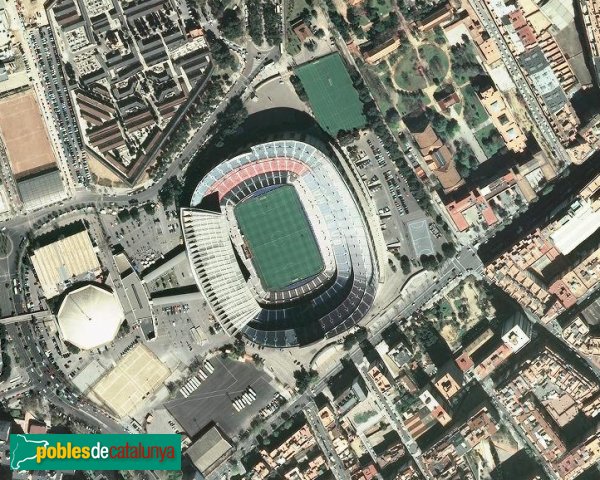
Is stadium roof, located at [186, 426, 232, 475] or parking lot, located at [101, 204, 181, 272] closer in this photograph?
parking lot, located at [101, 204, 181, 272]

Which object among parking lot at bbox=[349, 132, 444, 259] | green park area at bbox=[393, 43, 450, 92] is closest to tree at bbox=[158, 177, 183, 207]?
parking lot at bbox=[349, 132, 444, 259]

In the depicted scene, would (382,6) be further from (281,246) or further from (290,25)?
(281,246)

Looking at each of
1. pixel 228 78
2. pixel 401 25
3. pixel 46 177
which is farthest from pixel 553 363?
pixel 46 177

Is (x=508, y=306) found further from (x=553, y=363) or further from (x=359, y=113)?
(x=359, y=113)

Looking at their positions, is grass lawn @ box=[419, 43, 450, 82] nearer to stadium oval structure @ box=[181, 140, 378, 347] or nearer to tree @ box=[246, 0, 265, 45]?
stadium oval structure @ box=[181, 140, 378, 347]

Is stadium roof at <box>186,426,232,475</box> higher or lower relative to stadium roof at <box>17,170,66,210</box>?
lower

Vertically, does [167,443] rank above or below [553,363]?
above

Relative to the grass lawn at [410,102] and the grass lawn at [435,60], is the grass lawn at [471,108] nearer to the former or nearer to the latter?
the grass lawn at [435,60]
